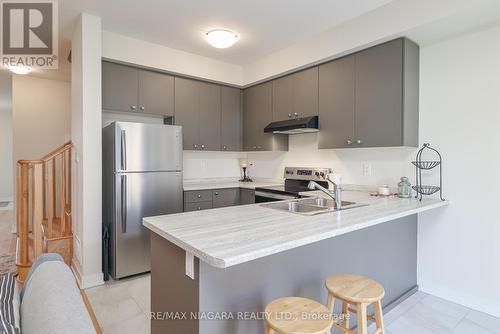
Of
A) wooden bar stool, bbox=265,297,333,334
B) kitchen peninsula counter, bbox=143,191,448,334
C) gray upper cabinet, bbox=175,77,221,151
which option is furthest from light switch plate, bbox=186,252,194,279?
gray upper cabinet, bbox=175,77,221,151

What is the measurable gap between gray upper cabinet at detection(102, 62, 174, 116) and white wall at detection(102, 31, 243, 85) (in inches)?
4.7

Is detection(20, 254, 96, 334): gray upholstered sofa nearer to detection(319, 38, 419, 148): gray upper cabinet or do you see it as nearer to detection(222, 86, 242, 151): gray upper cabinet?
detection(319, 38, 419, 148): gray upper cabinet

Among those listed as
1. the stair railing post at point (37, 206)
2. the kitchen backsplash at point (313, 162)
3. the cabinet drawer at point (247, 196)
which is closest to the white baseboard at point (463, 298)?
the kitchen backsplash at point (313, 162)

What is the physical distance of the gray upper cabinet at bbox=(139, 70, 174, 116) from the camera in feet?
11.0

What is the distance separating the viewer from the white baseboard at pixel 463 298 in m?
2.31

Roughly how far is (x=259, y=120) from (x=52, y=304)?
329 centimetres

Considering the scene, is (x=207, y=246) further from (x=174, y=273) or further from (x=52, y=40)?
(x=52, y=40)

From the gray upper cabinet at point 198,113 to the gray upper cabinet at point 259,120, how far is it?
1.38 feet

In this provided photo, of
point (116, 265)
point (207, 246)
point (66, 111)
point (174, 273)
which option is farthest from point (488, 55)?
point (66, 111)

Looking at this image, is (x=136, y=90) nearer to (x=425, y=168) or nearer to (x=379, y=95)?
(x=379, y=95)

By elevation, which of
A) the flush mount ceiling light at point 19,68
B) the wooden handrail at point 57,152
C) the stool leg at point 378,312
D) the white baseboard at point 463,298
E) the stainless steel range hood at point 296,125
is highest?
the flush mount ceiling light at point 19,68

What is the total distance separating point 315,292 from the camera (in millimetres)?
1800

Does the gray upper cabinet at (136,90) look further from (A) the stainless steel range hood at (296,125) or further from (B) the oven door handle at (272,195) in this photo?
(B) the oven door handle at (272,195)

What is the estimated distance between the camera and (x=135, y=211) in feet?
9.74
